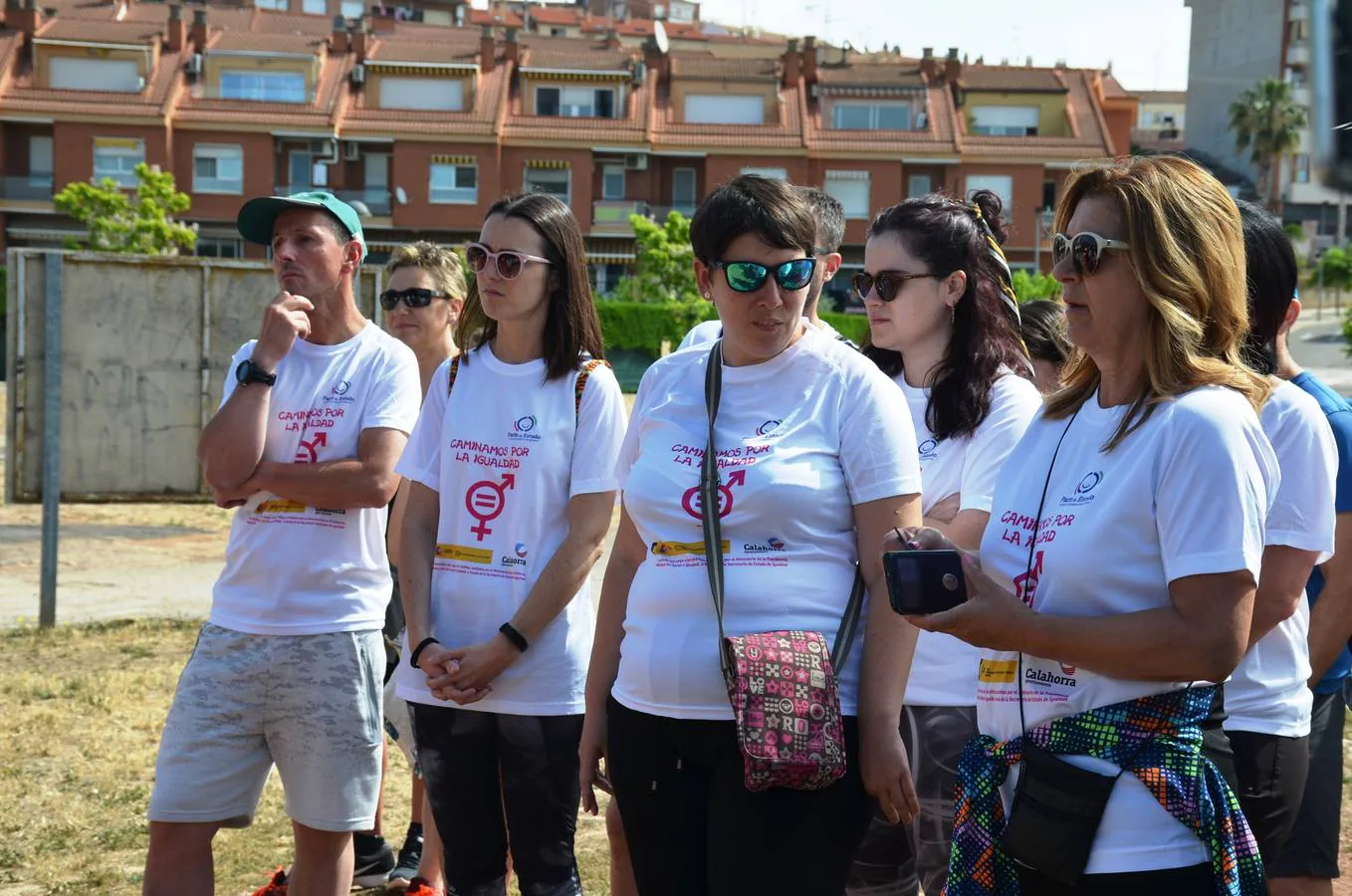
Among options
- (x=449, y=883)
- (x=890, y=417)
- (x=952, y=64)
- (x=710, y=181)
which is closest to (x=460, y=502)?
A: (x=449, y=883)

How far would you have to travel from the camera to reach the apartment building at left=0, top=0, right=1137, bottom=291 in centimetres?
5978

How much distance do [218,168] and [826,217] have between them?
60.7 metres

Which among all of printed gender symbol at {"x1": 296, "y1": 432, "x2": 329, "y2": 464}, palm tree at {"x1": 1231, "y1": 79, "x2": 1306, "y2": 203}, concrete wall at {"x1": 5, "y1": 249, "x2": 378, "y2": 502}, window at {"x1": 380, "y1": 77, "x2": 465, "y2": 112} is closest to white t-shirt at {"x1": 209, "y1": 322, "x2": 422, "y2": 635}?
printed gender symbol at {"x1": 296, "y1": 432, "x2": 329, "y2": 464}

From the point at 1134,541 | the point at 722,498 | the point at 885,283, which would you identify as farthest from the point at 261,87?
the point at 1134,541

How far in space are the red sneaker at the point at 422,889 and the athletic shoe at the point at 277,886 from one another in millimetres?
410

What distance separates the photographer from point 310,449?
4121 millimetres

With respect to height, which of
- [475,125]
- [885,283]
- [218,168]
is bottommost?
[885,283]

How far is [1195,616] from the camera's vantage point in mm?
2375

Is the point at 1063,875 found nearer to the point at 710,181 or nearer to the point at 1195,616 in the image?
the point at 1195,616

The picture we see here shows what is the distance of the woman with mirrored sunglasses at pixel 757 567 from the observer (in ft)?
9.83

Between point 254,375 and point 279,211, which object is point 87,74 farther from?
point 254,375

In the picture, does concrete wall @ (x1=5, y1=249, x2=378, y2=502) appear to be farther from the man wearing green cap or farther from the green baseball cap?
the man wearing green cap

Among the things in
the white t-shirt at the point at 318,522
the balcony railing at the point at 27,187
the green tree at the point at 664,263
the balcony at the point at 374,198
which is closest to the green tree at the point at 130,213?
the balcony railing at the point at 27,187

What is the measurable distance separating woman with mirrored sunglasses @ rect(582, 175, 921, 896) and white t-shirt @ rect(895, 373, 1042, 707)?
0.44 meters
